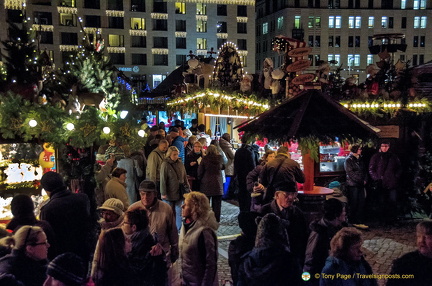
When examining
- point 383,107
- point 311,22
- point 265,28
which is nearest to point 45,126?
point 383,107

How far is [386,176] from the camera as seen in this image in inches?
384

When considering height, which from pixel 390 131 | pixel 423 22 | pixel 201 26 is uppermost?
pixel 423 22

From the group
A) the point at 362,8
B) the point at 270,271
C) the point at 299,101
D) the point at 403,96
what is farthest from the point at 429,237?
the point at 362,8

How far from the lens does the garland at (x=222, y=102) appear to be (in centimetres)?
1072

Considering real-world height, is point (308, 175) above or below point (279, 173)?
below

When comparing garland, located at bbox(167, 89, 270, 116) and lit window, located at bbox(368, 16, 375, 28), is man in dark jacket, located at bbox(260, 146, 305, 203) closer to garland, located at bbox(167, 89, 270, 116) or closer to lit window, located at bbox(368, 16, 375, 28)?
garland, located at bbox(167, 89, 270, 116)

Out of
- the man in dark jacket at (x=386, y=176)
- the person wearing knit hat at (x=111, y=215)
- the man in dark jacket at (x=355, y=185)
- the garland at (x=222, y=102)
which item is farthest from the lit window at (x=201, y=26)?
the person wearing knit hat at (x=111, y=215)

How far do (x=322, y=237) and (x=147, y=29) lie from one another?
182 feet

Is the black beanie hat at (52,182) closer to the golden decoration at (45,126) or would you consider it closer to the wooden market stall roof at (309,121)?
the golden decoration at (45,126)

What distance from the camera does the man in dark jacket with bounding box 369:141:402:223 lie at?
9.70m

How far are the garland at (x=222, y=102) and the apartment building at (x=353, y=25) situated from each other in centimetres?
5047

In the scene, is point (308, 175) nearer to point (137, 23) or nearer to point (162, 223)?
point (162, 223)

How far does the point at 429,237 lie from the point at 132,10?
187 feet

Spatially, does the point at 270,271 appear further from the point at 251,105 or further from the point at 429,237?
the point at 251,105
